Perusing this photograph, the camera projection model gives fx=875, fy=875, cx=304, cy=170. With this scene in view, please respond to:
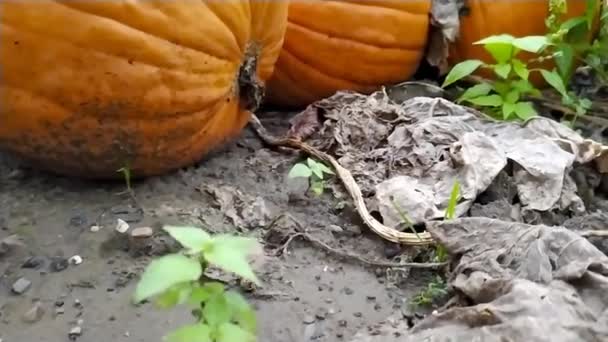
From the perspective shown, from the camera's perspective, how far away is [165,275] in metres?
1.01

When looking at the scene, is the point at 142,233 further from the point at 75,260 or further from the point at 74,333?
the point at 74,333

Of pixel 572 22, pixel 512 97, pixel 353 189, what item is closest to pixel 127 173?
pixel 353 189

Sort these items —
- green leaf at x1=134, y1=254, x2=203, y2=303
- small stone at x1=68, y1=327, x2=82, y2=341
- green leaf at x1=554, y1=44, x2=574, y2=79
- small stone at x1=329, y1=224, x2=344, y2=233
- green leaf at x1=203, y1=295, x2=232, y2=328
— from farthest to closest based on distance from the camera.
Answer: green leaf at x1=554, y1=44, x2=574, y2=79, small stone at x1=329, y1=224, x2=344, y2=233, small stone at x1=68, y1=327, x2=82, y2=341, green leaf at x1=203, y1=295, x2=232, y2=328, green leaf at x1=134, y1=254, x2=203, y2=303

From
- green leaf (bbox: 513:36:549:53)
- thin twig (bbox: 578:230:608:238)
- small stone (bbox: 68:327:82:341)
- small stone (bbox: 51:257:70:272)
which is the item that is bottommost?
small stone (bbox: 68:327:82:341)

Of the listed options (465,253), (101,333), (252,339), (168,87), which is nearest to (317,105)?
(168,87)

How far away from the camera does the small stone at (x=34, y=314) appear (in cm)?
137

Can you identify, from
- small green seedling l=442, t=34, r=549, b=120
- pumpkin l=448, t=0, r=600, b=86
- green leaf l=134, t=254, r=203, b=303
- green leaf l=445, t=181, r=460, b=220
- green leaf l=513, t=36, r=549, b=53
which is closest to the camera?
green leaf l=134, t=254, r=203, b=303

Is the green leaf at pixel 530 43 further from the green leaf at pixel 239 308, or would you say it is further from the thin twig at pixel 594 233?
the green leaf at pixel 239 308

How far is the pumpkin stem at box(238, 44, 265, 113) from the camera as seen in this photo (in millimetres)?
1802

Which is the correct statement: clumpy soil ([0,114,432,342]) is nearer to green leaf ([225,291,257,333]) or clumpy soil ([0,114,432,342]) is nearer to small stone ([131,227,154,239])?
small stone ([131,227,154,239])

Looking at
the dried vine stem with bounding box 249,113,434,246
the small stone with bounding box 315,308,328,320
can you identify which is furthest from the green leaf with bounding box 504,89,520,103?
the small stone with bounding box 315,308,328,320

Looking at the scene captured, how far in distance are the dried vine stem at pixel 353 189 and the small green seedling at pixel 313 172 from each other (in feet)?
0.10

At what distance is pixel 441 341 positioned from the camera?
1.23 m

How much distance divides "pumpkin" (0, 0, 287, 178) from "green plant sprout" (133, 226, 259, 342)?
555 millimetres
